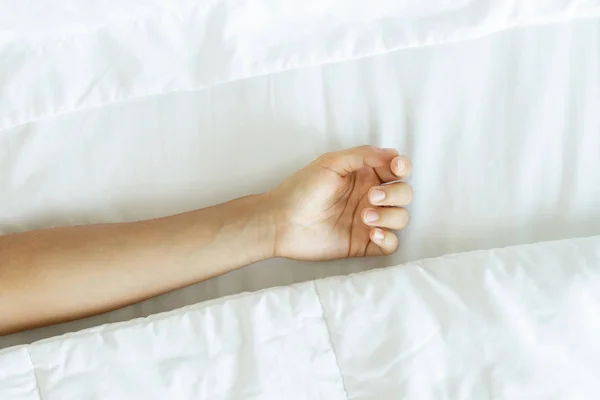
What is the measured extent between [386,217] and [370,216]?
0.06 ft

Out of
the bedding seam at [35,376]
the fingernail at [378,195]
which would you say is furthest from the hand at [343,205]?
the bedding seam at [35,376]

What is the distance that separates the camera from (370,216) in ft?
2.69

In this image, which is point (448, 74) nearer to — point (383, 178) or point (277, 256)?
point (383, 178)

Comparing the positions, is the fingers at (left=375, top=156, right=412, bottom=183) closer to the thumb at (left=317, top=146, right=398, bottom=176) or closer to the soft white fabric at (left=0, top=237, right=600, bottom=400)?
the thumb at (left=317, top=146, right=398, bottom=176)

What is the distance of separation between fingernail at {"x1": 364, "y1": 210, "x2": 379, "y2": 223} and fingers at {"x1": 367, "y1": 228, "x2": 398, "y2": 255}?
0.01m

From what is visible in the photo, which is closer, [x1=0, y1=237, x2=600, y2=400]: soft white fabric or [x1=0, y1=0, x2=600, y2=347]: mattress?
[x1=0, y1=237, x2=600, y2=400]: soft white fabric

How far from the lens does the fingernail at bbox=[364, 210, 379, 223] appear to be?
817 mm

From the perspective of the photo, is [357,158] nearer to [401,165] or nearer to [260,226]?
[401,165]

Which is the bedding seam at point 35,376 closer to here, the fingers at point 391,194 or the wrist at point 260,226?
the wrist at point 260,226

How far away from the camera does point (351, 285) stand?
77 cm

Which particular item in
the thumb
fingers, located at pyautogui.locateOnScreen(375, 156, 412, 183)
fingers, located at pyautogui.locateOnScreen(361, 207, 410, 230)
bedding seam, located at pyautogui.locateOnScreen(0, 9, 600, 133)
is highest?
bedding seam, located at pyautogui.locateOnScreen(0, 9, 600, 133)

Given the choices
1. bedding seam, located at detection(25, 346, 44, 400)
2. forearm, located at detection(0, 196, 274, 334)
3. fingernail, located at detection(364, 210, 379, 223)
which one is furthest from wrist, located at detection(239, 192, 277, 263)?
bedding seam, located at detection(25, 346, 44, 400)

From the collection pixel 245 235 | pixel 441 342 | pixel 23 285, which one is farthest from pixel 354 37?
pixel 23 285

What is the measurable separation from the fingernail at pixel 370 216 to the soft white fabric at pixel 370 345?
0.08m
